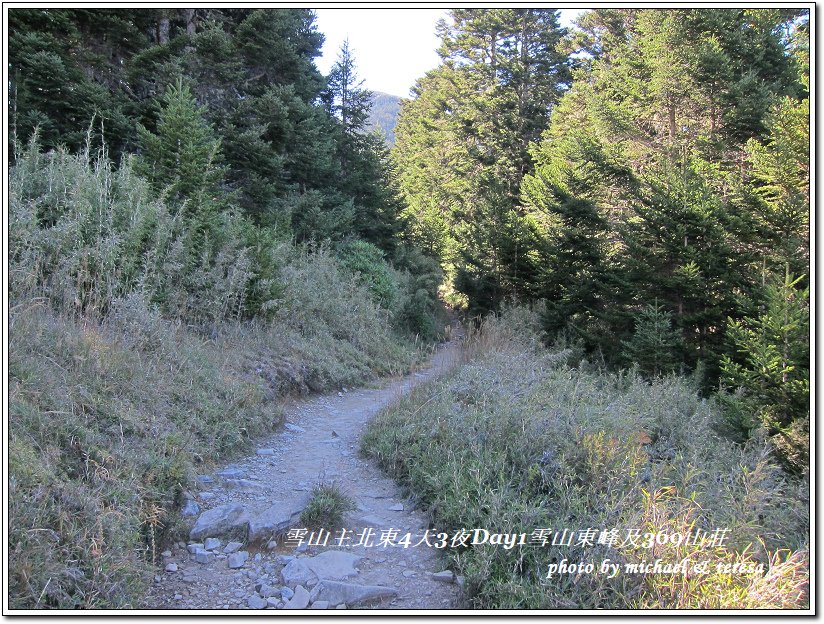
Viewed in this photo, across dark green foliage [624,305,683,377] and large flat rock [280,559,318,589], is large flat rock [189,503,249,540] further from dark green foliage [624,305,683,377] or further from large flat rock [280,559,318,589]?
dark green foliage [624,305,683,377]

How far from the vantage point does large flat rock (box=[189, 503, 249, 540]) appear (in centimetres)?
397

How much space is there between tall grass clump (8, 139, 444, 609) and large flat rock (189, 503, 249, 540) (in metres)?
0.18

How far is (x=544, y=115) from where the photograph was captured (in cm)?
2312

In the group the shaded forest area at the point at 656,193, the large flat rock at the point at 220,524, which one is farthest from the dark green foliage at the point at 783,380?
the large flat rock at the point at 220,524

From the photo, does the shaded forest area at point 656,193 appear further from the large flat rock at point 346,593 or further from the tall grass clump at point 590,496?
the large flat rock at point 346,593

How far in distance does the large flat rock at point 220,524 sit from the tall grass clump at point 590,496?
58.7 inches

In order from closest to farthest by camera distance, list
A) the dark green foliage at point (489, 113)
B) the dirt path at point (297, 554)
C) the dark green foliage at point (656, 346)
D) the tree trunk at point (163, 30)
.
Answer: the dirt path at point (297, 554) → the dark green foliage at point (656, 346) → the tree trunk at point (163, 30) → the dark green foliage at point (489, 113)

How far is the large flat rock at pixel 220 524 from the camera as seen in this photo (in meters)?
3.97

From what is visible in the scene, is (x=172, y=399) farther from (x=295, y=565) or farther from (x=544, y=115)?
(x=544, y=115)

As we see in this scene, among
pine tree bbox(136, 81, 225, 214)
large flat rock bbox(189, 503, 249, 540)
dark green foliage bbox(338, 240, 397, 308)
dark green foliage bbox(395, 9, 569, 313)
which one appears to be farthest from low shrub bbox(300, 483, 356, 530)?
dark green foliage bbox(395, 9, 569, 313)

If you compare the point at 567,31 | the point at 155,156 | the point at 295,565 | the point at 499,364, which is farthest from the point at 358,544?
the point at 567,31

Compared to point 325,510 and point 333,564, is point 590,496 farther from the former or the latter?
point 325,510

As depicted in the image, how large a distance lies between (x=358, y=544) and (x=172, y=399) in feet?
8.91

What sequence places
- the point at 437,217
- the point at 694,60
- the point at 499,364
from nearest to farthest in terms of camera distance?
1. the point at 499,364
2. the point at 694,60
3. the point at 437,217
